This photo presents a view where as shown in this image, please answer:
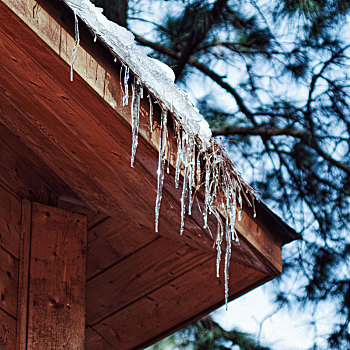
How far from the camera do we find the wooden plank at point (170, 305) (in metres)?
2.71

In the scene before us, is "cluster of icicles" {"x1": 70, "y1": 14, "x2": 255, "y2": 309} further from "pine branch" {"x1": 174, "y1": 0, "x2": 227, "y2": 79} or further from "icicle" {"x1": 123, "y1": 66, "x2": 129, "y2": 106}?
"pine branch" {"x1": 174, "y1": 0, "x2": 227, "y2": 79}

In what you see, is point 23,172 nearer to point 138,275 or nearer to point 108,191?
point 108,191

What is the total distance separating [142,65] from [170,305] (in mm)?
1151

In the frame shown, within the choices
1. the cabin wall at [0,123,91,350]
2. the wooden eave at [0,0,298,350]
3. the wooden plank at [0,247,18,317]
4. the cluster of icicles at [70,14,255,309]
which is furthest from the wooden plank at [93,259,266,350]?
the wooden plank at [0,247,18,317]

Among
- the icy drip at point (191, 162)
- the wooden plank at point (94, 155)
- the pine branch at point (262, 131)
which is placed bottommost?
the icy drip at point (191, 162)

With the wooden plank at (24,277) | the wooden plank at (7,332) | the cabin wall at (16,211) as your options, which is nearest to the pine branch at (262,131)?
the cabin wall at (16,211)

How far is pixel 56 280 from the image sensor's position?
252 centimetres

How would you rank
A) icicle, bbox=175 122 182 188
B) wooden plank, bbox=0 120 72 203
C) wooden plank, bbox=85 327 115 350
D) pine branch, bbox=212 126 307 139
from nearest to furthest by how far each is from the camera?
1. icicle, bbox=175 122 182 188
2. wooden plank, bbox=0 120 72 203
3. wooden plank, bbox=85 327 115 350
4. pine branch, bbox=212 126 307 139

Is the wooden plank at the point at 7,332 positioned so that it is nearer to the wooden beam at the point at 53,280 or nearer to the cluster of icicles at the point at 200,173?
the wooden beam at the point at 53,280

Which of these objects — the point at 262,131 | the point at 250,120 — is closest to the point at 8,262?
the point at 262,131

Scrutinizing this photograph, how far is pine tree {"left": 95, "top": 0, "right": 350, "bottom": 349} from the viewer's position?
5.71 metres

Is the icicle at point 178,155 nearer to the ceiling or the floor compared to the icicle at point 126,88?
nearer to the floor

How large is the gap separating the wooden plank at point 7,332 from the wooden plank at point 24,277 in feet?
0.05

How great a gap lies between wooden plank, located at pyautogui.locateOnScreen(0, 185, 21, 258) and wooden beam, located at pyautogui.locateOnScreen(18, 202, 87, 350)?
3 cm
